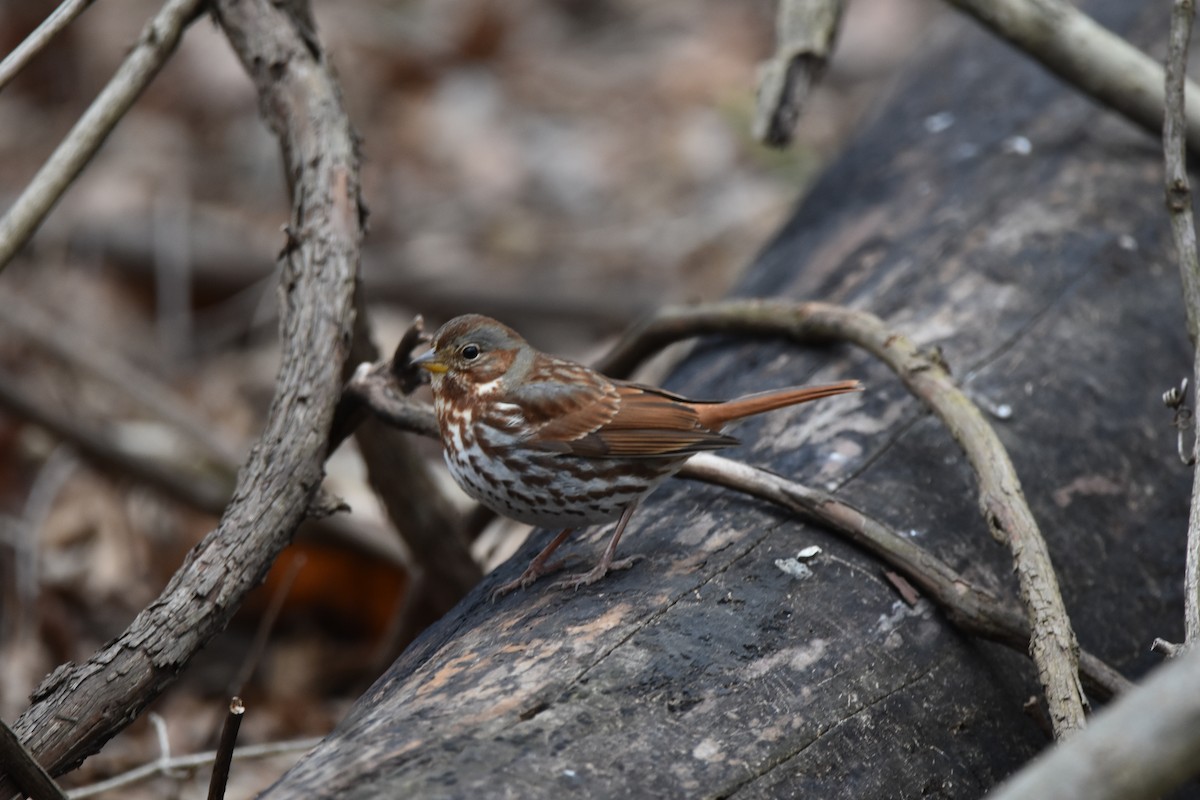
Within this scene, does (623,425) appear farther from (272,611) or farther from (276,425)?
(272,611)

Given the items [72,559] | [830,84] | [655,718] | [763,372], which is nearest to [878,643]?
[655,718]

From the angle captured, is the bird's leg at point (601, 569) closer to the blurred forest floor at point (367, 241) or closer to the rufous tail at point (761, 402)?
the rufous tail at point (761, 402)

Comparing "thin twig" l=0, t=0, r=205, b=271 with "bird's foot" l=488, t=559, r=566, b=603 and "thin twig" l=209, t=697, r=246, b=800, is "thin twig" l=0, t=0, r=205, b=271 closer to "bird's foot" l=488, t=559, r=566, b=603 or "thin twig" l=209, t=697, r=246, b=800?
"thin twig" l=209, t=697, r=246, b=800

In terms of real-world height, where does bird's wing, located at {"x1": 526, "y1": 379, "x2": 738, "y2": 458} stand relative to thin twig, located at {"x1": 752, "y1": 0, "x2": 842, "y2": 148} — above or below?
below

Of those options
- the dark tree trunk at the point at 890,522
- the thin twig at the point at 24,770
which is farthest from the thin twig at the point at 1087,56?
the thin twig at the point at 24,770

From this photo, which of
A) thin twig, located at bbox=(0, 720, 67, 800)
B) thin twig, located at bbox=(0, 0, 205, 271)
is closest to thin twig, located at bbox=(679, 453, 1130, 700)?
thin twig, located at bbox=(0, 720, 67, 800)
